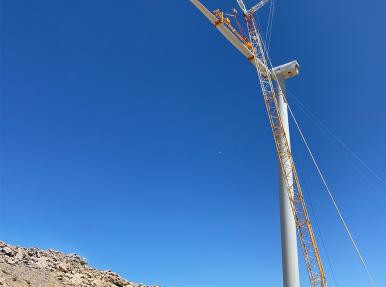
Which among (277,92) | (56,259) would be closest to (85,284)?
(56,259)

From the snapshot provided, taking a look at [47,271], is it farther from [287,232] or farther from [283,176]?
[283,176]

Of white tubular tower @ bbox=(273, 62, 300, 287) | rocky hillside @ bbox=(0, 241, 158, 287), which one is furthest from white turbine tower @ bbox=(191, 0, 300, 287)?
rocky hillside @ bbox=(0, 241, 158, 287)

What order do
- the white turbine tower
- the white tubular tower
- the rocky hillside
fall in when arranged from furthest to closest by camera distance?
1. the white turbine tower
2. the white tubular tower
3. the rocky hillside

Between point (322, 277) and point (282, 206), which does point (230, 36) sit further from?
point (322, 277)

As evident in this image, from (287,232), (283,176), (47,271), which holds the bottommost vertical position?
(47,271)

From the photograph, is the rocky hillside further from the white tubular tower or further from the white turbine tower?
the white turbine tower

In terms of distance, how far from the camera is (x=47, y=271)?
45375mm


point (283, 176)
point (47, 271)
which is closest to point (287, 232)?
point (283, 176)

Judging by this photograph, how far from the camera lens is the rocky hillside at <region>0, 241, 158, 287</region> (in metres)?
40.5

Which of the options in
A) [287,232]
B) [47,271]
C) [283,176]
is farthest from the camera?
[283,176]

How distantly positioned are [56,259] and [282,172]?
2980 cm

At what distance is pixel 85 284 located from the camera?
44312mm

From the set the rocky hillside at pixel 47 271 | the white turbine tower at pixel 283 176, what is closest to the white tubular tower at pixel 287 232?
the white turbine tower at pixel 283 176

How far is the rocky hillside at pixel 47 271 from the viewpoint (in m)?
40.5
